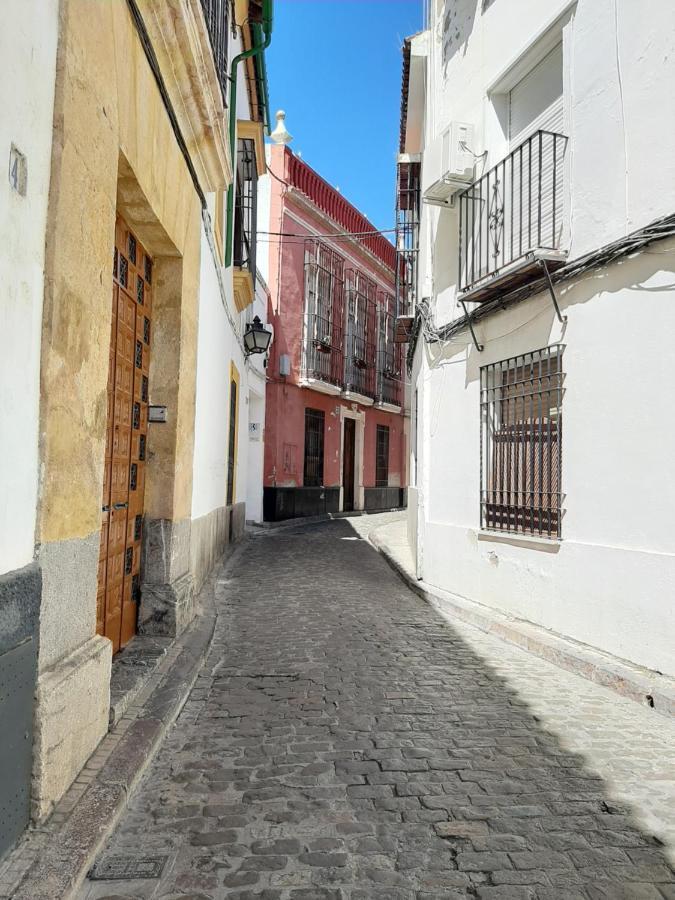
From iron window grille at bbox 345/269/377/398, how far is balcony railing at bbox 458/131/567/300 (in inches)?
444

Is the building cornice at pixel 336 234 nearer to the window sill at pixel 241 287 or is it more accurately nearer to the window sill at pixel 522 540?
the window sill at pixel 241 287

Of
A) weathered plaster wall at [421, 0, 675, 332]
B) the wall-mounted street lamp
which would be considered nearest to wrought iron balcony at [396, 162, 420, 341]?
the wall-mounted street lamp

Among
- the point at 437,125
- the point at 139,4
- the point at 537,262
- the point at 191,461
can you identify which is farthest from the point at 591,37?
the point at 191,461

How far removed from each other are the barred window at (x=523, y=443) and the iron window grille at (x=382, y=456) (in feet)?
46.3

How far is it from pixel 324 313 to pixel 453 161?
1040 cm

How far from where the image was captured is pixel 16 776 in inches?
81.4

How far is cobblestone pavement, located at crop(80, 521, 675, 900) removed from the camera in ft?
6.97

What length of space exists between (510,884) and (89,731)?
1642 millimetres

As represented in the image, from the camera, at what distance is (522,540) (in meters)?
5.64

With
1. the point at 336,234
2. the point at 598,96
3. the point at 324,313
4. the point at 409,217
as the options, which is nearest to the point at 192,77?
the point at 598,96

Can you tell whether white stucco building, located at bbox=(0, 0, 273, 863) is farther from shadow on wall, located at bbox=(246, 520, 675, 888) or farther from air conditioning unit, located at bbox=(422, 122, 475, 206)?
air conditioning unit, located at bbox=(422, 122, 475, 206)

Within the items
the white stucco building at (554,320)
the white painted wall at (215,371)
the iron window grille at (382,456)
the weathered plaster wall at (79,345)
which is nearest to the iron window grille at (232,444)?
the white painted wall at (215,371)

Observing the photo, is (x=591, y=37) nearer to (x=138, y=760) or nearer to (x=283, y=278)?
(x=138, y=760)

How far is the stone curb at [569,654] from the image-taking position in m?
3.80
